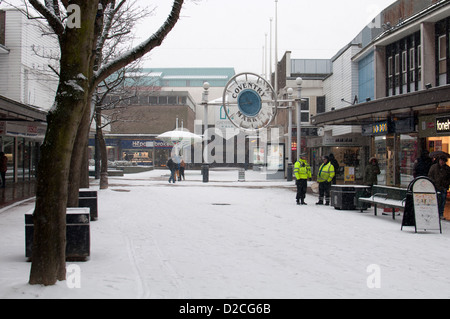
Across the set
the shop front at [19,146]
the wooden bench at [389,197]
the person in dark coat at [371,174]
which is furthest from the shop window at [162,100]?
the wooden bench at [389,197]

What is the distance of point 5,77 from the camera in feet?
92.9

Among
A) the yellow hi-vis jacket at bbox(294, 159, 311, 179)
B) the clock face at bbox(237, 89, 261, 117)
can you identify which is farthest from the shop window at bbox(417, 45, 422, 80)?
the clock face at bbox(237, 89, 261, 117)

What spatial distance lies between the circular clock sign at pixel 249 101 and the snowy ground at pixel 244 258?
53.9ft

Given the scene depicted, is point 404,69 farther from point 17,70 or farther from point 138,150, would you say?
point 138,150

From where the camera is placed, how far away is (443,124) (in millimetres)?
18172

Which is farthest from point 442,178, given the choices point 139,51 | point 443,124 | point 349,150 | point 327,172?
point 349,150

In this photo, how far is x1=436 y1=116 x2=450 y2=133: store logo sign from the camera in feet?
58.5

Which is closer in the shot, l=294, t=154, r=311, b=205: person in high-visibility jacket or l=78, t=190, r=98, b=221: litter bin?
l=78, t=190, r=98, b=221: litter bin

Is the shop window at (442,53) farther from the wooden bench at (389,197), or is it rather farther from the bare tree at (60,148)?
the bare tree at (60,148)

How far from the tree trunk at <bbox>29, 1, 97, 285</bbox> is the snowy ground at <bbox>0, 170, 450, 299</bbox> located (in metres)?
0.32

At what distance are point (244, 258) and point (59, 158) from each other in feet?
12.0

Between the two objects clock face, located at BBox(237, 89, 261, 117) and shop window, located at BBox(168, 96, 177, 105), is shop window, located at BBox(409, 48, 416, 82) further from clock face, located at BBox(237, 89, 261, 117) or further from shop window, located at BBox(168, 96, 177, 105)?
shop window, located at BBox(168, 96, 177, 105)
